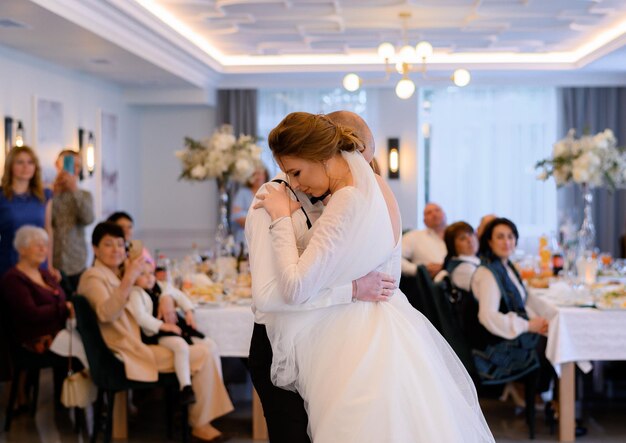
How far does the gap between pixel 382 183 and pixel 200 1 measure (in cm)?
493

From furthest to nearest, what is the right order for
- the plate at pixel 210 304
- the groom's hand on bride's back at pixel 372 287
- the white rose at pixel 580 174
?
the white rose at pixel 580 174 → the plate at pixel 210 304 → the groom's hand on bride's back at pixel 372 287

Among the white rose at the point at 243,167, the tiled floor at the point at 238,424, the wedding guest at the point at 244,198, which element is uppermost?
the white rose at the point at 243,167

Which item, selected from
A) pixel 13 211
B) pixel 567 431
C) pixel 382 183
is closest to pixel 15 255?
pixel 13 211

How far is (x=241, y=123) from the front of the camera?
11.8 metres

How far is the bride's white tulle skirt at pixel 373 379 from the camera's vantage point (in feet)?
8.52

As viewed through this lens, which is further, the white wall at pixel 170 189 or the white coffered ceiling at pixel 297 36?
the white wall at pixel 170 189

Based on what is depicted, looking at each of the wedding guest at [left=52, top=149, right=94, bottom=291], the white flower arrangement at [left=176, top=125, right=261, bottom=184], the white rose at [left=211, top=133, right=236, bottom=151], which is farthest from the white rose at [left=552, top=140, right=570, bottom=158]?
the wedding guest at [left=52, top=149, right=94, bottom=291]

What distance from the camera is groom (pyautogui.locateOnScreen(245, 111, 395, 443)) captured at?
8.71ft

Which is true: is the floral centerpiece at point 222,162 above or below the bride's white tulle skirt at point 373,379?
above

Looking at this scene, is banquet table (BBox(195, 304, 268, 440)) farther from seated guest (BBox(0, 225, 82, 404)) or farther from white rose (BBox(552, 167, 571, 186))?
white rose (BBox(552, 167, 571, 186))

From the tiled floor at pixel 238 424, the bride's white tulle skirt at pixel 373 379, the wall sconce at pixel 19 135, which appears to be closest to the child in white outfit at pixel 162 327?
the tiled floor at pixel 238 424

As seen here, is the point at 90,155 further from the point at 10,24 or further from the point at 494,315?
the point at 494,315

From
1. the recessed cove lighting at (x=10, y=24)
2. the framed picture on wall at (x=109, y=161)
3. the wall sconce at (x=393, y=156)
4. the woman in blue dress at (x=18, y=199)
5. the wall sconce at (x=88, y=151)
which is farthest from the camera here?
the wall sconce at (x=393, y=156)

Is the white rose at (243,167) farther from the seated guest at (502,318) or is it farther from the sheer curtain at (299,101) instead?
the sheer curtain at (299,101)
